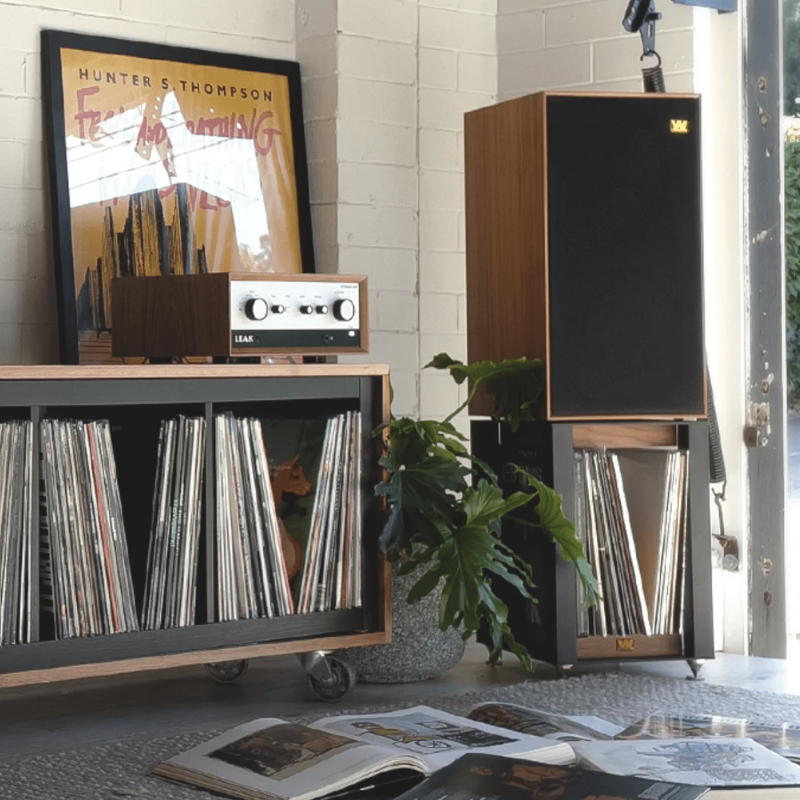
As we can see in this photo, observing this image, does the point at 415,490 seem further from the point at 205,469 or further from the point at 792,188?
the point at 792,188

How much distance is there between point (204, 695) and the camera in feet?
8.32

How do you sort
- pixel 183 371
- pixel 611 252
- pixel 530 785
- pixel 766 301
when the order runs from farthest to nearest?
pixel 766 301, pixel 611 252, pixel 183 371, pixel 530 785

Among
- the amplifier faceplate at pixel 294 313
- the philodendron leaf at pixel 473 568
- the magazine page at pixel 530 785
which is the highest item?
the amplifier faceplate at pixel 294 313

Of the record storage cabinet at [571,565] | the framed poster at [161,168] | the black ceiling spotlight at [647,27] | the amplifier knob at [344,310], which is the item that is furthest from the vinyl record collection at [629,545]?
the framed poster at [161,168]

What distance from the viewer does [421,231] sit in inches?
124

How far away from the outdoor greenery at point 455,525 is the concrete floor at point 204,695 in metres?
0.22

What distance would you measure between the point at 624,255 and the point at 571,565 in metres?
0.58

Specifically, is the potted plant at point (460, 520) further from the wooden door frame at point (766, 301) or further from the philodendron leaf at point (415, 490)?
the wooden door frame at point (766, 301)

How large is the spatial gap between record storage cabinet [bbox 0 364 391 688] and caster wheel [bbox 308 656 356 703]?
0.18ft

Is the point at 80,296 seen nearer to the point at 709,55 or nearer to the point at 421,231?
the point at 421,231

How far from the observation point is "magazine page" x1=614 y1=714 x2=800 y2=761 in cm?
178

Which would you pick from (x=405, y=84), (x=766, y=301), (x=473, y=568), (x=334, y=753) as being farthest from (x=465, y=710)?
(x=405, y=84)

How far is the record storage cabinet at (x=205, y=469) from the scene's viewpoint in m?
2.13

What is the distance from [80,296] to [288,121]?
650mm
